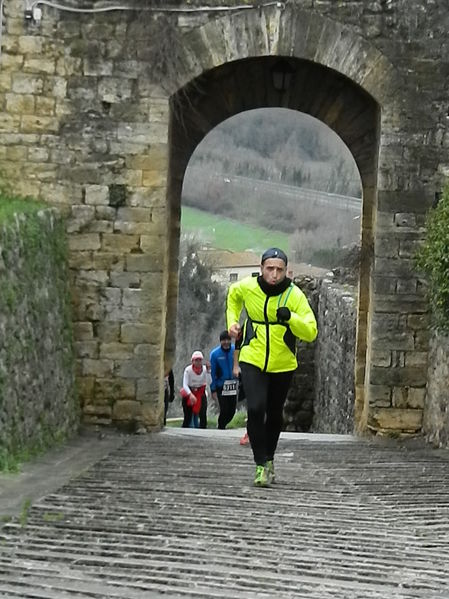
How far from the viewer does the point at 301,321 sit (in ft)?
19.6

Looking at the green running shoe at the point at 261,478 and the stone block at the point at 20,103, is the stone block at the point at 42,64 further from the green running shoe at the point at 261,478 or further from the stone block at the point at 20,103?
the green running shoe at the point at 261,478

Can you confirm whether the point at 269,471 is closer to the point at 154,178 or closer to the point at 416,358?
the point at 416,358

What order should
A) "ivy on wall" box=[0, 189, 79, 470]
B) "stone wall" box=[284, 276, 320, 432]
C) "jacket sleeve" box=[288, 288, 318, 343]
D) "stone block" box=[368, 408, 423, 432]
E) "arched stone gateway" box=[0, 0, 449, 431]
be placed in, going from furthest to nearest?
"stone wall" box=[284, 276, 320, 432]
"stone block" box=[368, 408, 423, 432]
"arched stone gateway" box=[0, 0, 449, 431]
"ivy on wall" box=[0, 189, 79, 470]
"jacket sleeve" box=[288, 288, 318, 343]

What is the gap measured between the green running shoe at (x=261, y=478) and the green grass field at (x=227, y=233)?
27.0 metres

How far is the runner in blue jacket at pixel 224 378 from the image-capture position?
39.1 feet

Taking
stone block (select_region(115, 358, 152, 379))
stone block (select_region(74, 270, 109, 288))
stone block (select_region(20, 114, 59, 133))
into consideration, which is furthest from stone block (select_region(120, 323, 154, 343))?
stone block (select_region(20, 114, 59, 133))

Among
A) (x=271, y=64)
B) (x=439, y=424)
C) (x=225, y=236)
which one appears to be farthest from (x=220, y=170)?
(x=439, y=424)

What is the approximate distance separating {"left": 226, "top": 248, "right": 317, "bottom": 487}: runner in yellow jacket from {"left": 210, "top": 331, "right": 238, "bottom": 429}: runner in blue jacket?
5.71 meters

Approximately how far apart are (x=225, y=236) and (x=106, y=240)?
2608 cm

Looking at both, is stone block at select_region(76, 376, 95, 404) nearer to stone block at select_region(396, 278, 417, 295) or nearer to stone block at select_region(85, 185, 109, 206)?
stone block at select_region(85, 185, 109, 206)

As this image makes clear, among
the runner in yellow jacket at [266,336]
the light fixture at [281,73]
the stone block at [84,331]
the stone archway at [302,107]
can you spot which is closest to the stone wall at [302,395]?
the stone archway at [302,107]

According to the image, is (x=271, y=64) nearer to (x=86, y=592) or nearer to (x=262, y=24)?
(x=262, y=24)

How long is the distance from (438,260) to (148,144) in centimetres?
275

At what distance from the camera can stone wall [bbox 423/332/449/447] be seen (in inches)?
319
